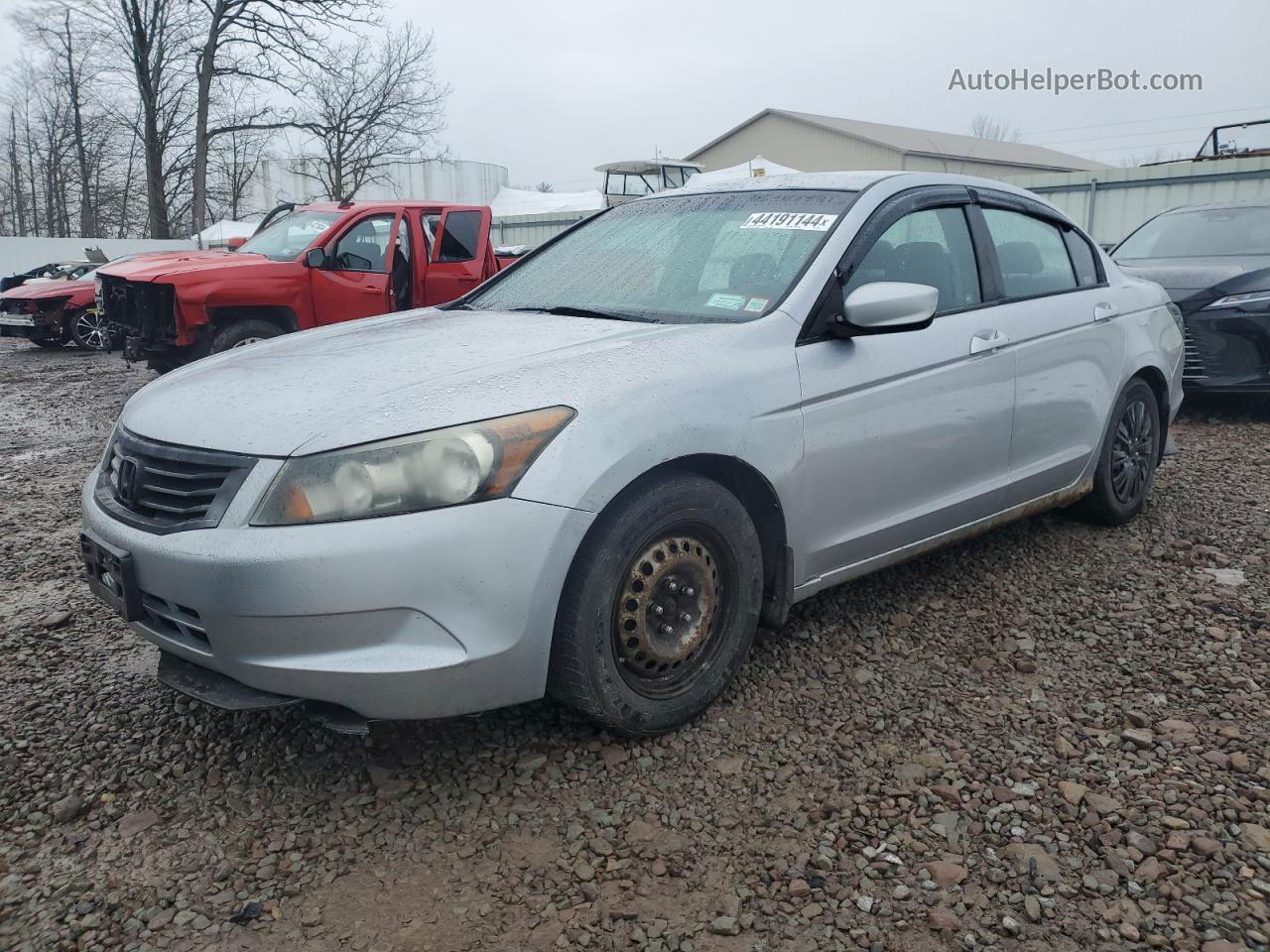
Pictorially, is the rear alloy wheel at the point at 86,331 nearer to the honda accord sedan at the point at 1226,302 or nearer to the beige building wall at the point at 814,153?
the honda accord sedan at the point at 1226,302

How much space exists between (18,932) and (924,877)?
1894 millimetres

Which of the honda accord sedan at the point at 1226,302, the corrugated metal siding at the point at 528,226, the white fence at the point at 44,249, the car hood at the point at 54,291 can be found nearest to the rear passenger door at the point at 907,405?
the honda accord sedan at the point at 1226,302

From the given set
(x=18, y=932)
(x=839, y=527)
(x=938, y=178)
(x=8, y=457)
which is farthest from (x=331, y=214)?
(x=18, y=932)

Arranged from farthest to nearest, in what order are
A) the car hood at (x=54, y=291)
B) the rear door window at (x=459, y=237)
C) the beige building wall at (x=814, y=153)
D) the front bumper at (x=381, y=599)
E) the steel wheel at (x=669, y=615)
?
1. the beige building wall at (x=814, y=153)
2. the car hood at (x=54, y=291)
3. the rear door window at (x=459, y=237)
4. the steel wheel at (x=669, y=615)
5. the front bumper at (x=381, y=599)

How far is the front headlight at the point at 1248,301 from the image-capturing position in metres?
6.81

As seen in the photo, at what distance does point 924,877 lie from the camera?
2168 millimetres

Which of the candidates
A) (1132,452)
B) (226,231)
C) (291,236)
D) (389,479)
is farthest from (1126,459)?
(226,231)

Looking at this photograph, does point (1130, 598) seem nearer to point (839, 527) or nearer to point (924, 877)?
point (839, 527)

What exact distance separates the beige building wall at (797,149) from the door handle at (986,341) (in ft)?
134

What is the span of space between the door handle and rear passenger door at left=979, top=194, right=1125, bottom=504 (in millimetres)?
83

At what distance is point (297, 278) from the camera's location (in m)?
8.59

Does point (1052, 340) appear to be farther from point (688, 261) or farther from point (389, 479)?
point (389, 479)

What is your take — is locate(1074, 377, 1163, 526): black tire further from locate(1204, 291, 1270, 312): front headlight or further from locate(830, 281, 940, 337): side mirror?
locate(1204, 291, 1270, 312): front headlight

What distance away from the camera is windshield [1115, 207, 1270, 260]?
7570 mm
